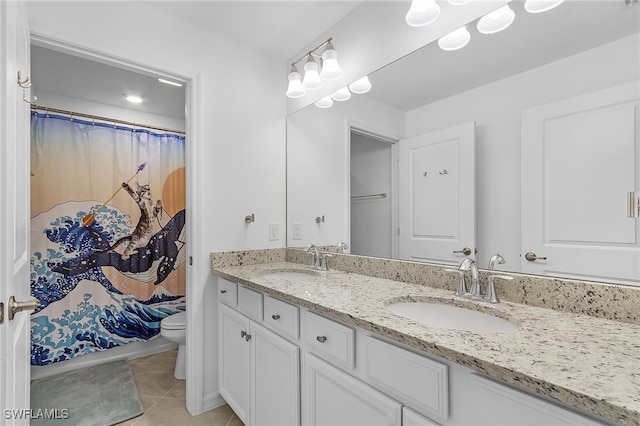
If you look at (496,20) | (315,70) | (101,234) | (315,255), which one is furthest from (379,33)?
(101,234)

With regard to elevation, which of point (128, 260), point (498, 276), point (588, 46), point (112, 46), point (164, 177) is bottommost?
point (128, 260)

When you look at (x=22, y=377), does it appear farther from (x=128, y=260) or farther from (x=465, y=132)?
(x=465, y=132)

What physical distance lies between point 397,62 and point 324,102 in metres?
0.58

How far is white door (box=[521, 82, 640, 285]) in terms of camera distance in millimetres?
891

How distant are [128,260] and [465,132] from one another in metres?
2.72

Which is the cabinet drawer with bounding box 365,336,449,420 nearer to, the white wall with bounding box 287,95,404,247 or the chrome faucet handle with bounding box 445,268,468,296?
the chrome faucet handle with bounding box 445,268,468,296

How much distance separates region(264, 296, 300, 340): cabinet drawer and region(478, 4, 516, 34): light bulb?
1.33m

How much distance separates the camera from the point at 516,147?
1.15 metres

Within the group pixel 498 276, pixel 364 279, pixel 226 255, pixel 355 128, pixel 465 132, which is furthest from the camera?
pixel 226 255

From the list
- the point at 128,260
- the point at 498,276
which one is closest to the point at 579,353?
the point at 498,276

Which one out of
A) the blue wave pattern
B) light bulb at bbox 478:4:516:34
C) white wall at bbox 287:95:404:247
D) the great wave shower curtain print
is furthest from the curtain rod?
light bulb at bbox 478:4:516:34

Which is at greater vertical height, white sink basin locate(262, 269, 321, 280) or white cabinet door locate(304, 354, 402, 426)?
white sink basin locate(262, 269, 321, 280)

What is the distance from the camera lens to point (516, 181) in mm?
1144

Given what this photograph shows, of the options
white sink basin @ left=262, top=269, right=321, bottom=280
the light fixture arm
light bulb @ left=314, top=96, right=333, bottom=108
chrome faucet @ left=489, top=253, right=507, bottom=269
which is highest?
the light fixture arm
